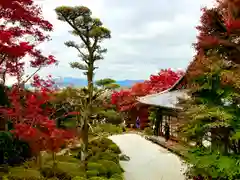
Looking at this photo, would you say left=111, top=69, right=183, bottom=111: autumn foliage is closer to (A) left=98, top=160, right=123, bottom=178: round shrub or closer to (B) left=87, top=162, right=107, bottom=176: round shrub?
(A) left=98, top=160, right=123, bottom=178: round shrub

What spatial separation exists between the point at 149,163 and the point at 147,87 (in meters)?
12.9

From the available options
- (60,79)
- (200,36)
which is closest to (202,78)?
(200,36)

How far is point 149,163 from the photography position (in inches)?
572

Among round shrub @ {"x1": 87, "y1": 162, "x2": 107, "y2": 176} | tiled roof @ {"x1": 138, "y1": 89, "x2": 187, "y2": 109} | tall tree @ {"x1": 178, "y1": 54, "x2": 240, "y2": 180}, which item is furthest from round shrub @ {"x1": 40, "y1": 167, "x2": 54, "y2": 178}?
tiled roof @ {"x1": 138, "y1": 89, "x2": 187, "y2": 109}

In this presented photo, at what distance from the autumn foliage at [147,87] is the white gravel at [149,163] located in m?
6.44

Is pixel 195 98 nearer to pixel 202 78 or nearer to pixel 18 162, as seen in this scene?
pixel 202 78

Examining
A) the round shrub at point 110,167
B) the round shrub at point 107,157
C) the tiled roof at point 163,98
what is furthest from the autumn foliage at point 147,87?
the round shrub at point 110,167

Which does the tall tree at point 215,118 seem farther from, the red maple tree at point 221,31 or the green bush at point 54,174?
the green bush at point 54,174

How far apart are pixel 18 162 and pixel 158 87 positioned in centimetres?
1483

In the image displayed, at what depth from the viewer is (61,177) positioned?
1056 centimetres

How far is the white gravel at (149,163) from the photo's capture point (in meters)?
12.5

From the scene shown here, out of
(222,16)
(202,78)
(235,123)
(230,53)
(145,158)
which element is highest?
(222,16)

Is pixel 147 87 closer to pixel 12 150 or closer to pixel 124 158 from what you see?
pixel 124 158

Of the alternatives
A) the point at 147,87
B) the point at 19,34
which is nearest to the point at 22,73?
the point at 19,34
